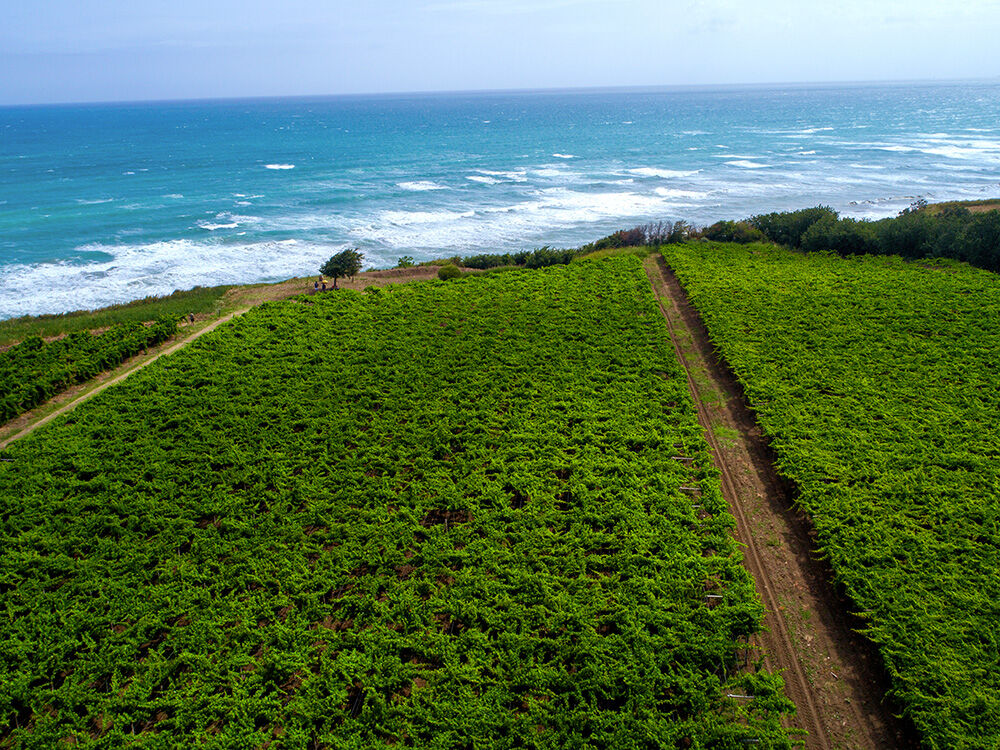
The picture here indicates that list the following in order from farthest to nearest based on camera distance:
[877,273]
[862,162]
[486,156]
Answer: [486,156] → [862,162] → [877,273]

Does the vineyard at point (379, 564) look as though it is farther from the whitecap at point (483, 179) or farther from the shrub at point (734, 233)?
the whitecap at point (483, 179)

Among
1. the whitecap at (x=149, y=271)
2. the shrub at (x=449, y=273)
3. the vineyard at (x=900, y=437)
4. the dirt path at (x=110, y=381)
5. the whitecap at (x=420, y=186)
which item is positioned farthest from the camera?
the whitecap at (x=420, y=186)

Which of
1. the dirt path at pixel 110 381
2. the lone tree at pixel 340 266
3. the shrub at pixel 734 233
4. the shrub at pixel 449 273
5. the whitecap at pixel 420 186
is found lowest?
the dirt path at pixel 110 381

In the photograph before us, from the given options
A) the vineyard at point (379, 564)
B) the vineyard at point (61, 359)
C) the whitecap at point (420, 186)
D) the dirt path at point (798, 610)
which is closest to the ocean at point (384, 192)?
the whitecap at point (420, 186)

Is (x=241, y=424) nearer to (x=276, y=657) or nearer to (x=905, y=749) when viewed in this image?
(x=276, y=657)

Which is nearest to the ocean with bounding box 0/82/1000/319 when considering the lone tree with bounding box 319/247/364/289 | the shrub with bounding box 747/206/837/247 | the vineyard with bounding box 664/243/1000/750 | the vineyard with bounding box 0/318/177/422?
the lone tree with bounding box 319/247/364/289

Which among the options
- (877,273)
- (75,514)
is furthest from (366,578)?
(877,273)

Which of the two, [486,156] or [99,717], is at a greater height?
[486,156]
